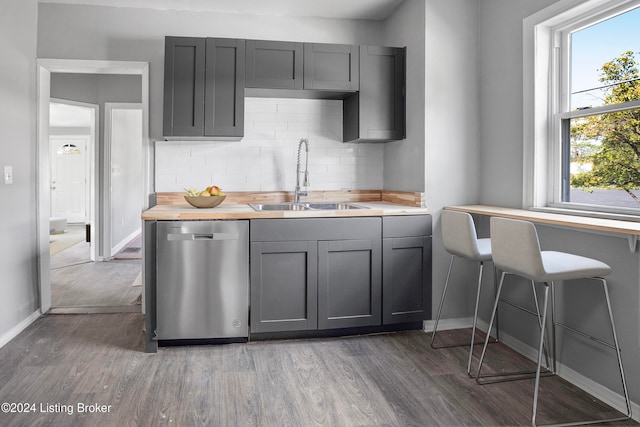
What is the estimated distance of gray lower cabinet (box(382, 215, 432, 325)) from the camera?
10.8 ft

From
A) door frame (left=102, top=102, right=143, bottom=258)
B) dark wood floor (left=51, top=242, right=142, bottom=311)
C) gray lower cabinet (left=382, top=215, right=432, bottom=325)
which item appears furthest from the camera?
door frame (left=102, top=102, right=143, bottom=258)

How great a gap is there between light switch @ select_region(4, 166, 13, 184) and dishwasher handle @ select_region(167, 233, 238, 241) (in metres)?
1.21

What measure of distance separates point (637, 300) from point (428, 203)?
4.84ft

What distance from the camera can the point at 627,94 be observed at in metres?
A: 2.39

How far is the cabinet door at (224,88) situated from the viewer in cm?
339

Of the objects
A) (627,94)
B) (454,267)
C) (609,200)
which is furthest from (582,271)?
(454,267)

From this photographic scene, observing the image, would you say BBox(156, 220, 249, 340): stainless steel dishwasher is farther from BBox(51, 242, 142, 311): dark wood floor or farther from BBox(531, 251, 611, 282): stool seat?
BBox(531, 251, 611, 282): stool seat

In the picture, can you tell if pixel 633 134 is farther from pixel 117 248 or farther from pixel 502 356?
pixel 117 248

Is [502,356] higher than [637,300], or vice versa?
[637,300]

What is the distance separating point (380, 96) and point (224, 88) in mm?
1160

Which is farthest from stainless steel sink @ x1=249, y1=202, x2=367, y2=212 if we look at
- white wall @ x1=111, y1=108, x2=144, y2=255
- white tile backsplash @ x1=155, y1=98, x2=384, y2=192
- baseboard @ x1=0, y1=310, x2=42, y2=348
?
white wall @ x1=111, y1=108, x2=144, y2=255

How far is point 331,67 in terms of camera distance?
3533 millimetres

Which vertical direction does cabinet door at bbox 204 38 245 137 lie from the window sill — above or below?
above

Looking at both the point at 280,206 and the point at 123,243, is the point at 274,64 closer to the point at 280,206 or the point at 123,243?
the point at 280,206
